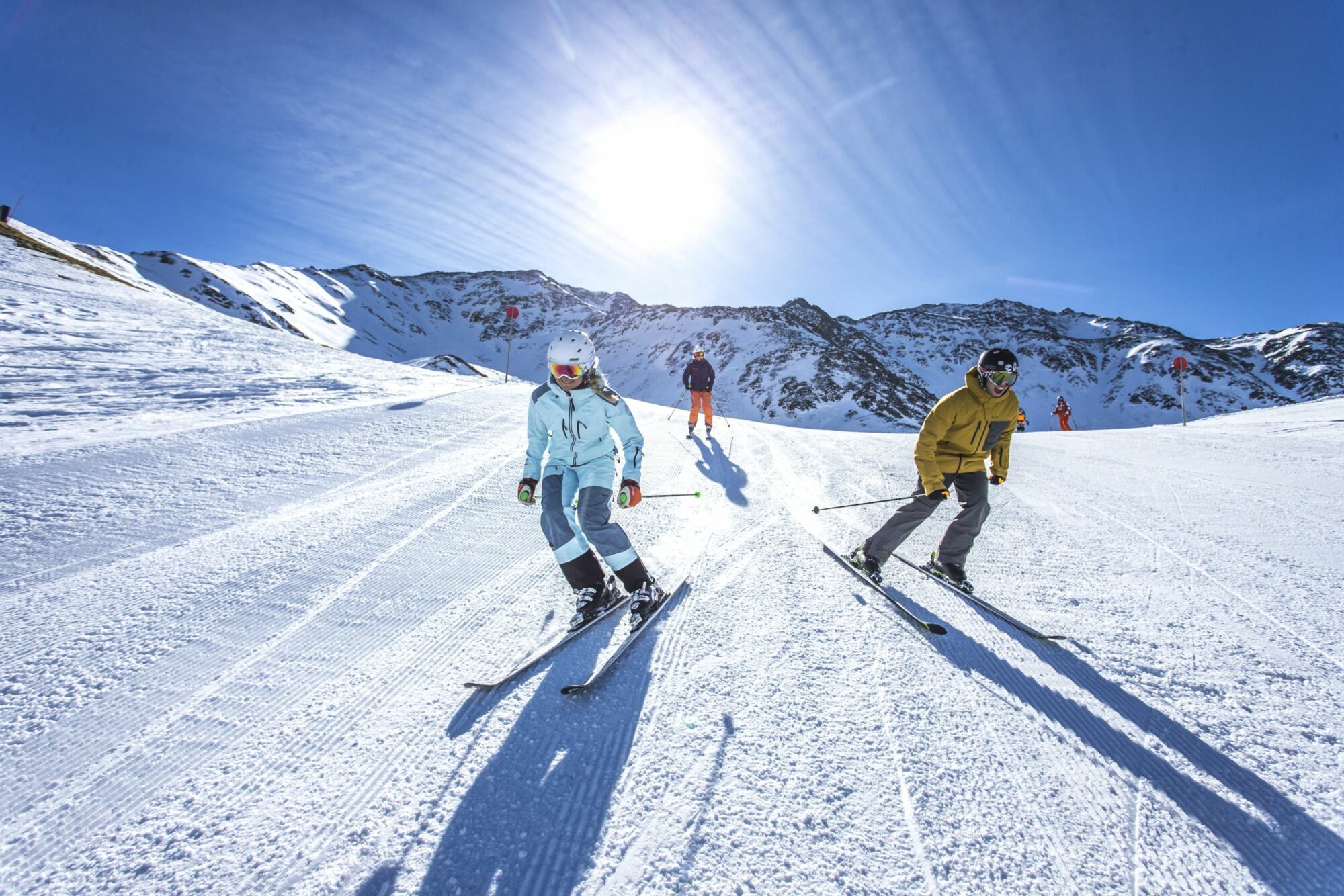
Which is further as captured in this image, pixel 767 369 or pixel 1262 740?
pixel 767 369

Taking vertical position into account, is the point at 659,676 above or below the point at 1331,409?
below

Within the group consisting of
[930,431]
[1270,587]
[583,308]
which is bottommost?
[1270,587]

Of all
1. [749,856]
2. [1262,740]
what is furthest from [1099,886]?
[1262,740]

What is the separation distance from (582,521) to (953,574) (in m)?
3.01

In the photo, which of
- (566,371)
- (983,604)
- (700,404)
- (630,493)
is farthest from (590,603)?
(700,404)

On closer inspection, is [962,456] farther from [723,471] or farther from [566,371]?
[723,471]

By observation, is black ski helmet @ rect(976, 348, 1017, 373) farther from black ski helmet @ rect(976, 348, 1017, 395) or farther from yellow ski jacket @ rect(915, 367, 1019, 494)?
yellow ski jacket @ rect(915, 367, 1019, 494)

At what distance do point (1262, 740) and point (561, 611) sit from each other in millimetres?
3696

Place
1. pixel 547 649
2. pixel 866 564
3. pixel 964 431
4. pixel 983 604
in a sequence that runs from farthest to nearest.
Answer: pixel 866 564
pixel 964 431
pixel 983 604
pixel 547 649

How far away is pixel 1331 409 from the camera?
37.9 feet

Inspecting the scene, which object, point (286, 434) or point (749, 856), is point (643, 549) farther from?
point (286, 434)

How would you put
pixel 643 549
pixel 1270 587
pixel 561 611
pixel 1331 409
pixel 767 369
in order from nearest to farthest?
1. pixel 561 611
2. pixel 1270 587
3. pixel 643 549
4. pixel 1331 409
5. pixel 767 369

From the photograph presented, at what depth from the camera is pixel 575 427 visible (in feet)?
11.5

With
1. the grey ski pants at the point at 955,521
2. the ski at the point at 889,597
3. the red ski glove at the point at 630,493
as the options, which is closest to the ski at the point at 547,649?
the red ski glove at the point at 630,493
